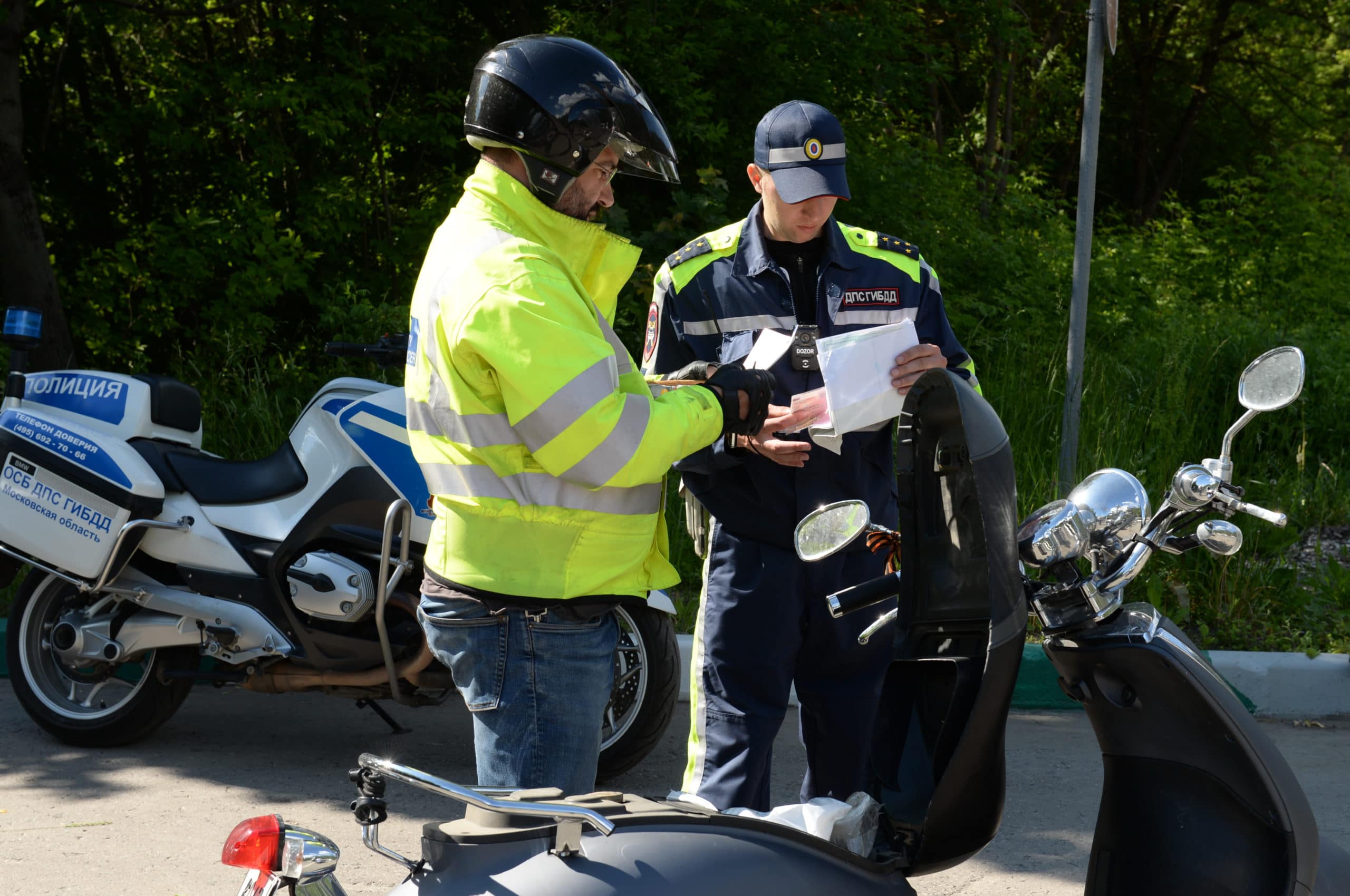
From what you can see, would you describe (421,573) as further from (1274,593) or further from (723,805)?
(1274,593)

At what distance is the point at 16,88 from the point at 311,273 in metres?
1.88

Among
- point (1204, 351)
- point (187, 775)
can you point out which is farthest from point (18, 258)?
point (1204, 351)

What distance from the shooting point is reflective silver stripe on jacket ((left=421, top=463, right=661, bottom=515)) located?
2.06 meters

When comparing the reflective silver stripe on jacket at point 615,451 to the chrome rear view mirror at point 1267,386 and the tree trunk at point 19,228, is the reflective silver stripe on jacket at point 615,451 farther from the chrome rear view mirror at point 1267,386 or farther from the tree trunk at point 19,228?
the tree trunk at point 19,228

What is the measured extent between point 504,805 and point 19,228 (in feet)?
22.8

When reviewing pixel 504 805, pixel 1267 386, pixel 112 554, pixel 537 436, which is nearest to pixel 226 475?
pixel 112 554

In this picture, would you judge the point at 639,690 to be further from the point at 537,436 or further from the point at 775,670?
the point at 537,436

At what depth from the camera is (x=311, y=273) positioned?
317 inches

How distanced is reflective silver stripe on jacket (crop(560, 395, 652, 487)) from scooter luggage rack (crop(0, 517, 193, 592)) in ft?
9.28

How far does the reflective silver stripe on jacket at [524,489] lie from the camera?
81.2 inches

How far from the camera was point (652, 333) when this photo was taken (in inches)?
124

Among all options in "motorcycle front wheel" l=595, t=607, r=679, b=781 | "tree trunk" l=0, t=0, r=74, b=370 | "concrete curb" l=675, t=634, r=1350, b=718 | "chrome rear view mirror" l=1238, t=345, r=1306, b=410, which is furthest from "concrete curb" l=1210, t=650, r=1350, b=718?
"tree trunk" l=0, t=0, r=74, b=370

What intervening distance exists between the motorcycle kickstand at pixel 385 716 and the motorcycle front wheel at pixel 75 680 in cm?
59

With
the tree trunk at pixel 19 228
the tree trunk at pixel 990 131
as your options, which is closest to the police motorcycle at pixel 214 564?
the tree trunk at pixel 19 228
